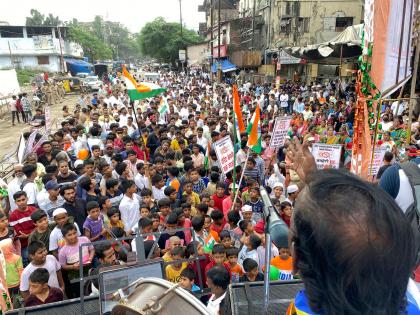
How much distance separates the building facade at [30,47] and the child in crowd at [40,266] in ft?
167

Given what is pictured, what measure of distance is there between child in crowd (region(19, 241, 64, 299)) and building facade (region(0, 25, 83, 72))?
50.8 metres

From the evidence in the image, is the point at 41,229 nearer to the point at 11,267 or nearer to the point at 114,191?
the point at 11,267

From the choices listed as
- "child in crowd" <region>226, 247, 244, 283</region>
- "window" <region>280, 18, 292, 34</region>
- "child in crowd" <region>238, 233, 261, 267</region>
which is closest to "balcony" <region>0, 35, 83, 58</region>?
"window" <region>280, 18, 292, 34</region>

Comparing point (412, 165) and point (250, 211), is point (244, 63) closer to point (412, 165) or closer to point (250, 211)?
point (250, 211)

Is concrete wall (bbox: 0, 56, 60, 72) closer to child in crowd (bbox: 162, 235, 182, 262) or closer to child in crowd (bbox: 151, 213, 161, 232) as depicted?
child in crowd (bbox: 151, 213, 161, 232)

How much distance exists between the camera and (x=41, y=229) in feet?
15.4

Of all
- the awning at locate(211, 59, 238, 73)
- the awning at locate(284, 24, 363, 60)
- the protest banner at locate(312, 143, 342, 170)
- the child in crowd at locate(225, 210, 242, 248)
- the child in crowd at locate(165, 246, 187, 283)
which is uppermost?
the awning at locate(284, 24, 363, 60)

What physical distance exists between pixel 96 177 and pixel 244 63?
26351 mm

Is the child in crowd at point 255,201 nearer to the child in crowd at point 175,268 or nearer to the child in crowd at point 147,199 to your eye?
the child in crowd at point 147,199

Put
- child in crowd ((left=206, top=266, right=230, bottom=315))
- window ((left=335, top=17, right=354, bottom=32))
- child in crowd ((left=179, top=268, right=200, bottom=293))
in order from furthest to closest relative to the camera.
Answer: window ((left=335, top=17, right=354, bottom=32)) → child in crowd ((left=179, top=268, right=200, bottom=293)) → child in crowd ((left=206, top=266, right=230, bottom=315))

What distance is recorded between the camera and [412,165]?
2.58 meters

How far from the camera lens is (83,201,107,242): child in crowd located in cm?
498

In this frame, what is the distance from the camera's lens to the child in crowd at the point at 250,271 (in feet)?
12.8

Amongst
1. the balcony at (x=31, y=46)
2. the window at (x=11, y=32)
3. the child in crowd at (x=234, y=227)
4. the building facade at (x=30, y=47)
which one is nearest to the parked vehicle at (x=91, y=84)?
the building facade at (x=30, y=47)
